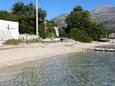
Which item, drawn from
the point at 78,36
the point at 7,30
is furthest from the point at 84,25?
the point at 7,30

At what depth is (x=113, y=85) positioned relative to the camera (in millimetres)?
18000

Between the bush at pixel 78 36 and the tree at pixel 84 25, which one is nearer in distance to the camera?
the bush at pixel 78 36

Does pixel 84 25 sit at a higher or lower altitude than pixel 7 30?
higher

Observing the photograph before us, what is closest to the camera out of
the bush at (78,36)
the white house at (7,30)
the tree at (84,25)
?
the white house at (7,30)

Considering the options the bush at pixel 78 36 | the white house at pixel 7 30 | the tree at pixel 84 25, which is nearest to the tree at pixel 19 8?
the tree at pixel 84 25

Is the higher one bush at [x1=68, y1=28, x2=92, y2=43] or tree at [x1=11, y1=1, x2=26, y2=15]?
tree at [x1=11, y1=1, x2=26, y2=15]

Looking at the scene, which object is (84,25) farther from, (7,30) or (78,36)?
(7,30)

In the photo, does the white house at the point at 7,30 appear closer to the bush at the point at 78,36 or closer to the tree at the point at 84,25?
the bush at the point at 78,36

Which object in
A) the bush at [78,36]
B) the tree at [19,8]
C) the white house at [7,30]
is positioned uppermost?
the tree at [19,8]

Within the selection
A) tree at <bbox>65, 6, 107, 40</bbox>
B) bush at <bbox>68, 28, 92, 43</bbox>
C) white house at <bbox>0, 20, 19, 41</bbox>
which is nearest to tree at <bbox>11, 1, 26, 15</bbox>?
tree at <bbox>65, 6, 107, 40</bbox>

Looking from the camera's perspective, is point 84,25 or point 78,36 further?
point 84,25

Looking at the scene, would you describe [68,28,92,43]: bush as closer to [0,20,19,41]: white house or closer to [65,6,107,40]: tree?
[65,6,107,40]: tree

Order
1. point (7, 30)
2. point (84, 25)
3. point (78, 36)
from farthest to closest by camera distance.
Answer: point (84, 25) < point (78, 36) < point (7, 30)

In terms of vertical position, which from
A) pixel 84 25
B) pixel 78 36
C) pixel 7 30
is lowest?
pixel 78 36
